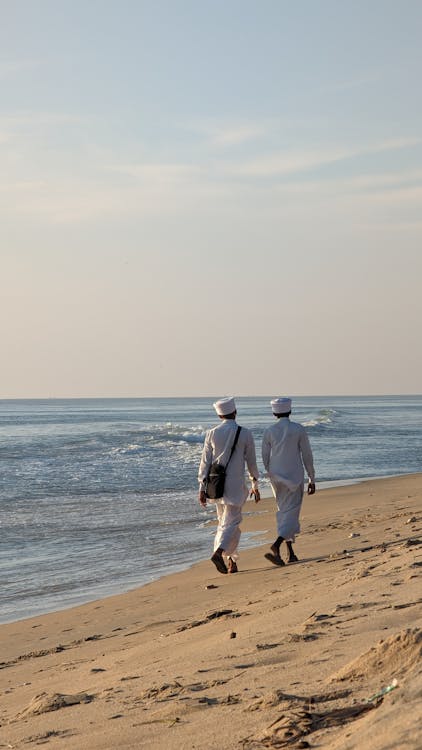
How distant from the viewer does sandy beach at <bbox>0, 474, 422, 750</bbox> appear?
3.32m

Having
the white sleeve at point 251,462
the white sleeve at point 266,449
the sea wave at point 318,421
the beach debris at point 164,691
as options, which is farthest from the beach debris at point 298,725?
the sea wave at point 318,421

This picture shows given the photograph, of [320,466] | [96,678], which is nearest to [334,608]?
[96,678]

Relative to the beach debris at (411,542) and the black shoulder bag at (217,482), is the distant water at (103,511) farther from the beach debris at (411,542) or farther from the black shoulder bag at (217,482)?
the beach debris at (411,542)

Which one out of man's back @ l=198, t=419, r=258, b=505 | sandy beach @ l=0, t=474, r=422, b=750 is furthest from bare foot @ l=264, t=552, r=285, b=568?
man's back @ l=198, t=419, r=258, b=505

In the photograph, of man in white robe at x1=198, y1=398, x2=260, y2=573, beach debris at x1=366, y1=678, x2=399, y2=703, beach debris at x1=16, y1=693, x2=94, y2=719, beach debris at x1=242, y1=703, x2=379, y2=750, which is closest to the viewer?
beach debris at x1=242, y1=703, x2=379, y2=750

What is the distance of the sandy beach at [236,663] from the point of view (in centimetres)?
332

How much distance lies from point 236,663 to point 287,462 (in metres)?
4.87

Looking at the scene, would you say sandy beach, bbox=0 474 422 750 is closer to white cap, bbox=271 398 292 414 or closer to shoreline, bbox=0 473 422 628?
shoreline, bbox=0 473 422 628

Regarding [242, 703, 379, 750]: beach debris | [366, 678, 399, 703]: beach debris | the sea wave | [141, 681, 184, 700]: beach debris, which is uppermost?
[366, 678, 399, 703]: beach debris

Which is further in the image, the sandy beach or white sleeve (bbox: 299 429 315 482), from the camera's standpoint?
white sleeve (bbox: 299 429 315 482)

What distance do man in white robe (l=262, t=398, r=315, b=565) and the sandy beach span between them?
Answer: 505mm

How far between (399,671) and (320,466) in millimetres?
20891

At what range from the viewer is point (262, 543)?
37.5 ft

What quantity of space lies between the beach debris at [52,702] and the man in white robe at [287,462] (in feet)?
15.8
